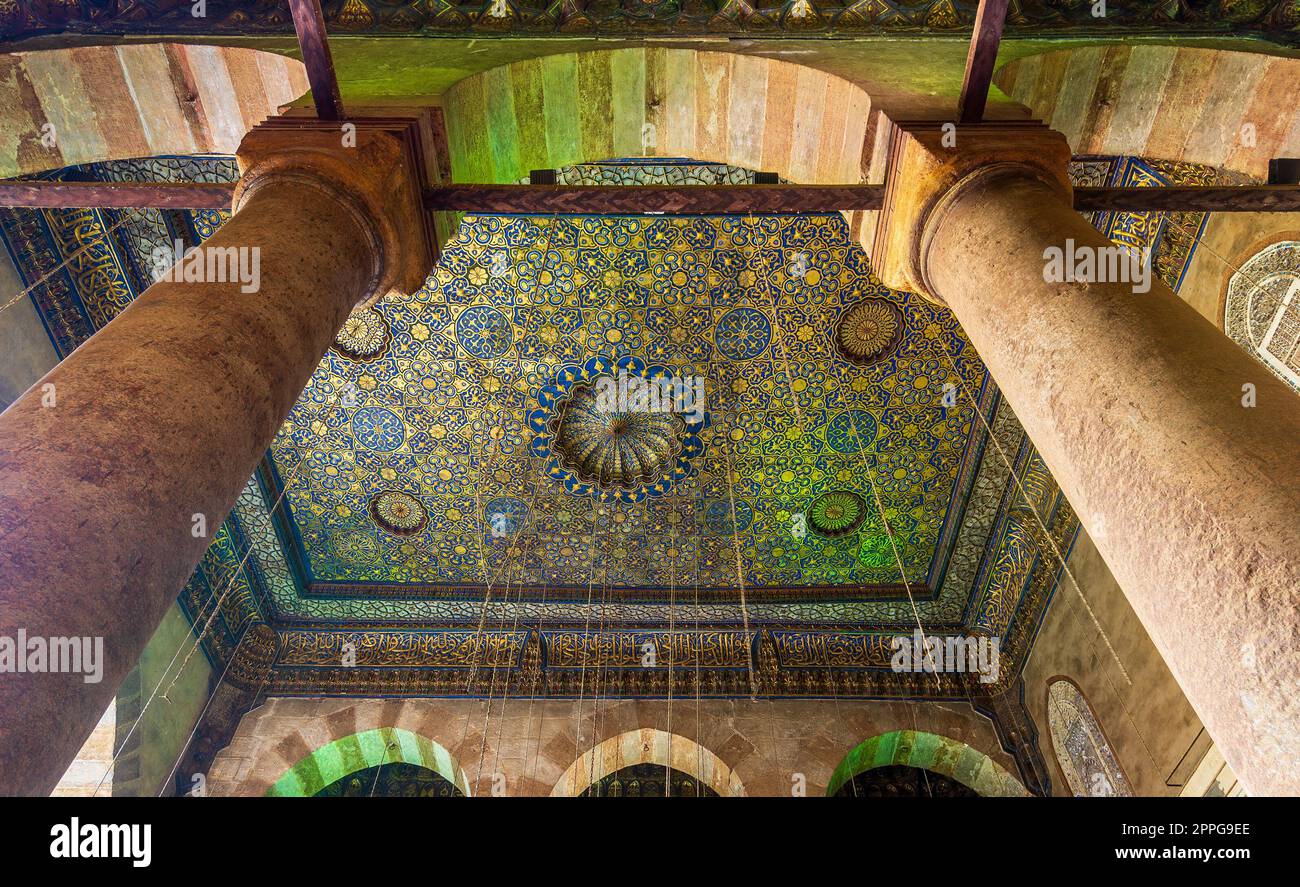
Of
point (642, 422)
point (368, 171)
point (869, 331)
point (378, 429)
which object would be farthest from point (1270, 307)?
point (378, 429)

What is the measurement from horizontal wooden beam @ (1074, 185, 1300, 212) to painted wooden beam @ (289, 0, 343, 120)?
3.36 m

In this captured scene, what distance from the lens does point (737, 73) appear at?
4.62 meters

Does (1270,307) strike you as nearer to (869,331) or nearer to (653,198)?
(869,331)

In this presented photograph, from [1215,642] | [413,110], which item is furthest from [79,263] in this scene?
[1215,642]

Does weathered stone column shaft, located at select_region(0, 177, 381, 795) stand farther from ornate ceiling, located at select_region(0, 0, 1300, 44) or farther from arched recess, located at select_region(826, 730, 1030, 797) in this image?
arched recess, located at select_region(826, 730, 1030, 797)

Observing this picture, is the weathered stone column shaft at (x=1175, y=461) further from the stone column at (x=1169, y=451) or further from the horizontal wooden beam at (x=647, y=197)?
the horizontal wooden beam at (x=647, y=197)

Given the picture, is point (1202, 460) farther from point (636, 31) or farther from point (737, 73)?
point (636, 31)

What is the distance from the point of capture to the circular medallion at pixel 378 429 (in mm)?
6727

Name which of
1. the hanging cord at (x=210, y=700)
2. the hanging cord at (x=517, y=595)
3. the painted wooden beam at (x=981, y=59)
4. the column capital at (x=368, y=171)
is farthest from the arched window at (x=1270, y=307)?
the hanging cord at (x=210, y=700)

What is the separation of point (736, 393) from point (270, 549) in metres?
4.47

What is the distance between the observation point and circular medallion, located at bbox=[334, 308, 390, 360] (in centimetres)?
629

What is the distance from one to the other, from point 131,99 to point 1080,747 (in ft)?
25.9

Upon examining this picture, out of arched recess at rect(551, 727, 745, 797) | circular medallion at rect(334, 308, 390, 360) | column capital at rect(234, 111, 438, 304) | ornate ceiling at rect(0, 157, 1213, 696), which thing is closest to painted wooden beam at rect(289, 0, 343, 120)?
column capital at rect(234, 111, 438, 304)

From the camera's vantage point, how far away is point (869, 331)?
6383 mm
